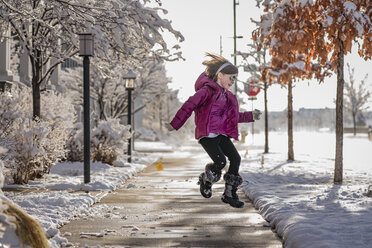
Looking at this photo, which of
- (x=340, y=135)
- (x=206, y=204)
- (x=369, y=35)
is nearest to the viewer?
(x=206, y=204)

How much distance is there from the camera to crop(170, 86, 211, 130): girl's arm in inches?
195

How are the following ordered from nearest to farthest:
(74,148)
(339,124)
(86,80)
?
(86,80)
(339,124)
(74,148)

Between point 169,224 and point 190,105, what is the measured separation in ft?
7.38

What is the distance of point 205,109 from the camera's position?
16.5ft

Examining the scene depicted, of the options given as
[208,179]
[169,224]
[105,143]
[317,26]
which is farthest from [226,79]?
[105,143]

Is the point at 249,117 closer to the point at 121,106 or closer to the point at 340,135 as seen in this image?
the point at 340,135

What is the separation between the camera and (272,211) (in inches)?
281

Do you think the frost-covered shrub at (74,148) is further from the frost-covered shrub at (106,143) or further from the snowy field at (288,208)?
the snowy field at (288,208)

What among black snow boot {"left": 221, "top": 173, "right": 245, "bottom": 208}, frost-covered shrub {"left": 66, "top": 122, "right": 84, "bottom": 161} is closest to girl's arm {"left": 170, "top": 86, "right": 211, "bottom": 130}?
black snow boot {"left": 221, "top": 173, "right": 245, "bottom": 208}

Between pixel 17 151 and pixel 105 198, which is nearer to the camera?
pixel 105 198

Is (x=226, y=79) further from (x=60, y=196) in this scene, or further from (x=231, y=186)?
(x=60, y=196)

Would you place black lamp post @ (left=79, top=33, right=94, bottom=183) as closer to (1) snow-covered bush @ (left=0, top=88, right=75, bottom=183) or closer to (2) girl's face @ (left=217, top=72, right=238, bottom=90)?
(1) snow-covered bush @ (left=0, top=88, right=75, bottom=183)

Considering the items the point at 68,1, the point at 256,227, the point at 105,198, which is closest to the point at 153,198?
the point at 105,198

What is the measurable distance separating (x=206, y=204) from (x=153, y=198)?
1.28m
